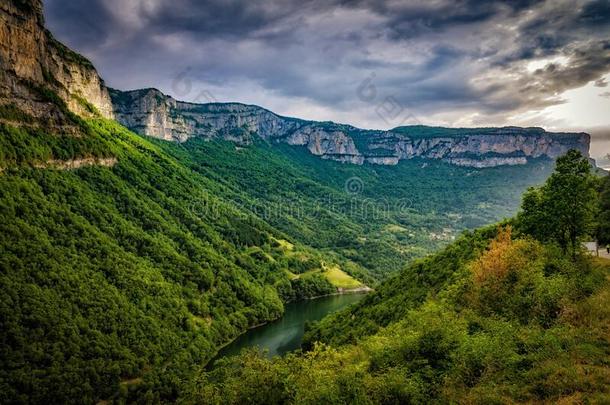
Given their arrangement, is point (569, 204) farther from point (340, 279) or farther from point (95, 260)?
point (340, 279)

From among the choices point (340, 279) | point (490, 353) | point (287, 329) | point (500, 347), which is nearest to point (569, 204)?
point (500, 347)

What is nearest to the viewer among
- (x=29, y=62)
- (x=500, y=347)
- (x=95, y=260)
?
(x=500, y=347)

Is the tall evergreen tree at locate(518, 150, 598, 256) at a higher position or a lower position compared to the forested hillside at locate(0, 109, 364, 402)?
higher

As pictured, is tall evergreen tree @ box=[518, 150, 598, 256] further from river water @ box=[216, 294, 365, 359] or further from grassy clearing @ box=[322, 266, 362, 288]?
grassy clearing @ box=[322, 266, 362, 288]

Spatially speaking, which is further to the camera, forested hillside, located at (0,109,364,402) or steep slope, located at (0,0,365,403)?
steep slope, located at (0,0,365,403)

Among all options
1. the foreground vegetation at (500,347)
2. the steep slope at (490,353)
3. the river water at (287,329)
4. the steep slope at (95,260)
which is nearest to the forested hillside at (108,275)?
the steep slope at (95,260)

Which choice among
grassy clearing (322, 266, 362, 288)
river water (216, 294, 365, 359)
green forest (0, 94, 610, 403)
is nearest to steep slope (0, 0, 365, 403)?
green forest (0, 94, 610, 403)
